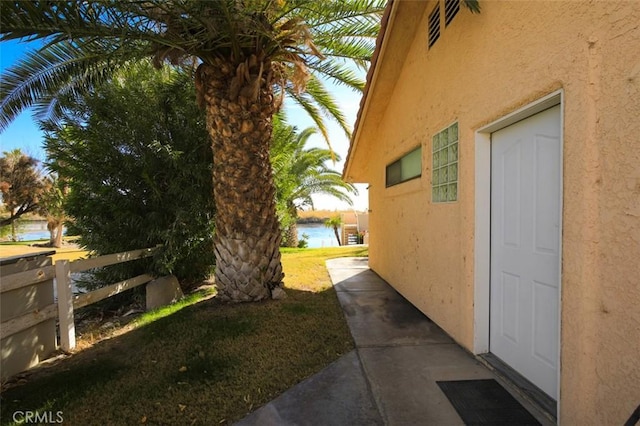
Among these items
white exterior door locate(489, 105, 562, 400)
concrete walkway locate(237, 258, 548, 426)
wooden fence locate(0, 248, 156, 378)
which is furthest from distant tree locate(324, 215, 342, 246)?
white exterior door locate(489, 105, 562, 400)

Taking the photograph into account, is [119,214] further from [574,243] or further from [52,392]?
A: [574,243]

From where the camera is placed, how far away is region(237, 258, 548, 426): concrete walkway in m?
2.83

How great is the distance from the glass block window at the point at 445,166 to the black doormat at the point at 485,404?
2206 mm

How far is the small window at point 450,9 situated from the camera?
4.29m

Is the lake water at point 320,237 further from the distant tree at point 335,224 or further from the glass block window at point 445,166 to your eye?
the glass block window at point 445,166

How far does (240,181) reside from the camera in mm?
5730

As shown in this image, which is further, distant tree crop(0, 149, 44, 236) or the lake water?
the lake water

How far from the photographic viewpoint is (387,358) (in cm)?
388

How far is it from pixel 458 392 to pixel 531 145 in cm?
246

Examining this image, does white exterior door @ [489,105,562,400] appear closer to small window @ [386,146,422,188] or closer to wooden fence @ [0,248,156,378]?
small window @ [386,146,422,188]

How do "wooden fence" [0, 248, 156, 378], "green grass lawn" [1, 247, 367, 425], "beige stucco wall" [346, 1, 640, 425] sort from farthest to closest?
"wooden fence" [0, 248, 156, 378], "green grass lawn" [1, 247, 367, 425], "beige stucco wall" [346, 1, 640, 425]

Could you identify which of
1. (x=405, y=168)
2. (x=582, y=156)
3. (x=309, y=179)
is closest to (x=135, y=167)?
(x=405, y=168)

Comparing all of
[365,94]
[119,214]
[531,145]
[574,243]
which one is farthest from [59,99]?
[574,243]

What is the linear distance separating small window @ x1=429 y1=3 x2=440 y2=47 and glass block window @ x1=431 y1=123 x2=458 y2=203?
1468 millimetres
